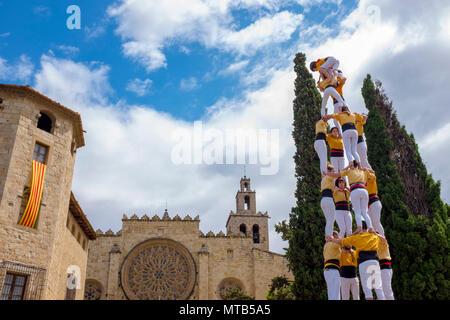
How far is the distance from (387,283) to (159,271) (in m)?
28.0

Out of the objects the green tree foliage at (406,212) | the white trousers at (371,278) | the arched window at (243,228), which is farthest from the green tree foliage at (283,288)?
the arched window at (243,228)

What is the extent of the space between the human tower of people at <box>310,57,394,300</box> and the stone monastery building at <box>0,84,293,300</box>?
10.9 m

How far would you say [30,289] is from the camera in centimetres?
1354

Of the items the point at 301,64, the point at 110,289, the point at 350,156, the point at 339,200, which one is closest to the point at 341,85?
the point at 350,156

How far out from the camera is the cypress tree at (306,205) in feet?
47.8

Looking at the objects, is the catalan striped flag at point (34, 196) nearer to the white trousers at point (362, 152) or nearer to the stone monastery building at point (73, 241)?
the stone monastery building at point (73, 241)

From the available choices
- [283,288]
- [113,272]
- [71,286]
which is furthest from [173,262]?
[283,288]

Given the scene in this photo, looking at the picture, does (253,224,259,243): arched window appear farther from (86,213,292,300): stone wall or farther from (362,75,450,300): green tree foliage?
(362,75,450,300): green tree foliage

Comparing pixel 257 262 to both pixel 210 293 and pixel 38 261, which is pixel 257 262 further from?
pixel 38 261

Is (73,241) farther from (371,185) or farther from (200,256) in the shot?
(371,185)

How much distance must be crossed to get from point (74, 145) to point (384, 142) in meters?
14.1

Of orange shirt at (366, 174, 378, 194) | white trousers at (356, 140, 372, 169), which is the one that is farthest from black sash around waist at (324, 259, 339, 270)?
white trousers at (356, 140, 372, 169)

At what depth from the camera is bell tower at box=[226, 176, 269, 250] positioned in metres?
40.1

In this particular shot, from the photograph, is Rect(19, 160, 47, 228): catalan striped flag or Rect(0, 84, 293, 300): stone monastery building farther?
Rect(19, 160, 47, 228): catalan striped flag
